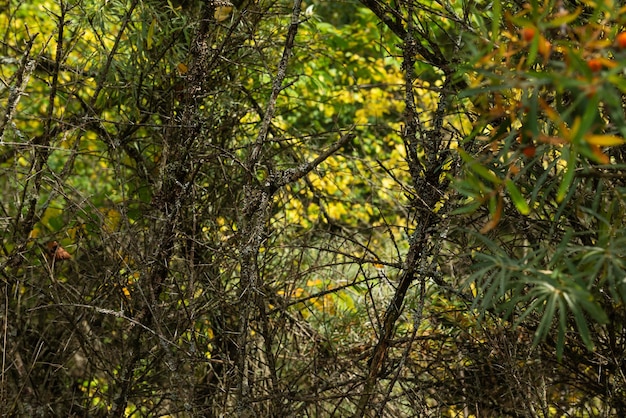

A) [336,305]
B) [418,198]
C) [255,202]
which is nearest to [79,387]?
[336,305]

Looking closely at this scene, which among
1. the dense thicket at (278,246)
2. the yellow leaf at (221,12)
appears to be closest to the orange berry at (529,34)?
the dense thicket at (278,246)

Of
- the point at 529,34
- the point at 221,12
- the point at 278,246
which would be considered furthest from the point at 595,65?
the point at 221,12

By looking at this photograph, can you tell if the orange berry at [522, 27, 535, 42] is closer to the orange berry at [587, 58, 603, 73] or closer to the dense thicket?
the dense thicket

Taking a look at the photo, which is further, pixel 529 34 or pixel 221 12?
pixel 221 12

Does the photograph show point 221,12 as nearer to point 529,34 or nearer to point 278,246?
point 278,246

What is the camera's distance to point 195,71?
2.43 m

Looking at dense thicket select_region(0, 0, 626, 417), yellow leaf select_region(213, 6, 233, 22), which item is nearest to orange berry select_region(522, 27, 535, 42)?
dense thicket select_region(0, 0, 626, 417)

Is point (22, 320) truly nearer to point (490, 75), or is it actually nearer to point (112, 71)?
point (112, 71)

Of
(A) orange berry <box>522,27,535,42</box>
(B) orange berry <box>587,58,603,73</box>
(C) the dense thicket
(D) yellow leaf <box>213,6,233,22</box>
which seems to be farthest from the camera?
(D) yellow leaf <box>213,6,233,22</box>

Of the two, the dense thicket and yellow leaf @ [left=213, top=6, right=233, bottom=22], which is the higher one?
yellow leaf @ [left=213, top=6, right=233, bottom=22]

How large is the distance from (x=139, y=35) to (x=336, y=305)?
1.48m

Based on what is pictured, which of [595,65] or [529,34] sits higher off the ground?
[529,34]

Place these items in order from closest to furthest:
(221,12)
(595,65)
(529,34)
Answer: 1. (595,65)
2. (529,34)
3. (221,12)

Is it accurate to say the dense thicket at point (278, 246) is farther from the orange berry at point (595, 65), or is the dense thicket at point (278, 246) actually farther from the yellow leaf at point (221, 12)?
the orange berry at point (595, 65)
